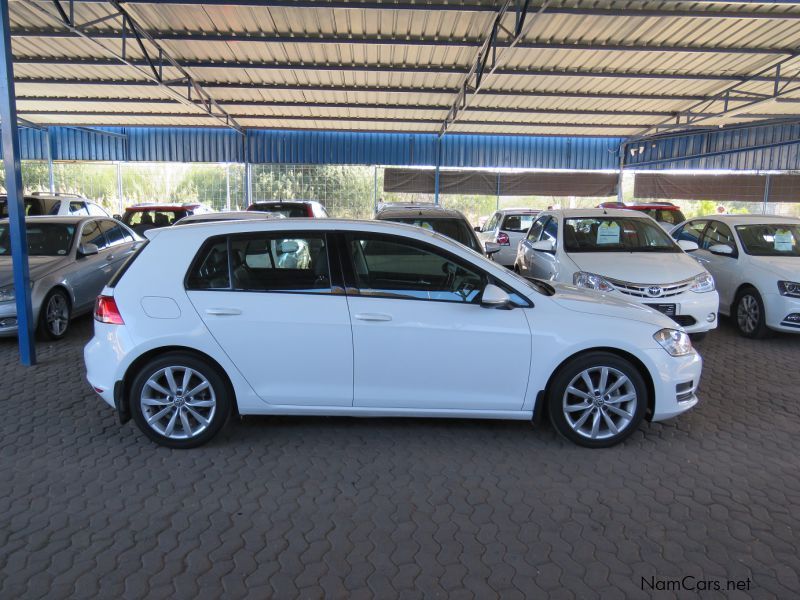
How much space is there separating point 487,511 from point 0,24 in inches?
254

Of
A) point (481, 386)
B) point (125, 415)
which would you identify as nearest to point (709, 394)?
point (481, 386)

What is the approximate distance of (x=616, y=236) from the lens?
8.27 meters

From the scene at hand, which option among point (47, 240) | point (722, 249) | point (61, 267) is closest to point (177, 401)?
point (61, 267)

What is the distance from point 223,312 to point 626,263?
16.9 feet

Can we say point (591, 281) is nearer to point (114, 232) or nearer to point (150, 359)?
point (150, 359)

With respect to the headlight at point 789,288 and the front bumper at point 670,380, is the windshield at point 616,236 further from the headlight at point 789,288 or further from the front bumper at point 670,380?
the front bumper at point 670,380

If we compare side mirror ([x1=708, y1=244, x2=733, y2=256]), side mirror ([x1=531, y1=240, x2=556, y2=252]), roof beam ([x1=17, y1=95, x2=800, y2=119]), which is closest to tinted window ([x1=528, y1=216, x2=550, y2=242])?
side mirror ([x1=531, y1=240, x2=556, y2=252])

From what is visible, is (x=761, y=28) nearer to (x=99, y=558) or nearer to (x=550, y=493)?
(x=550, y=493)

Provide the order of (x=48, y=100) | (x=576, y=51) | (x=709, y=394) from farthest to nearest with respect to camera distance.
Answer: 1. (x=48, y=100)
2. (x=576, y=51)
3. (x=709, y=394)

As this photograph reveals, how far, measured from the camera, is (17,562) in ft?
10.0

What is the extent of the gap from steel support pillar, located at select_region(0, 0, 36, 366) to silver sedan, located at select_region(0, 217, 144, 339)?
0.70 meters

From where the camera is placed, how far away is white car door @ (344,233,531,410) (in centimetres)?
417

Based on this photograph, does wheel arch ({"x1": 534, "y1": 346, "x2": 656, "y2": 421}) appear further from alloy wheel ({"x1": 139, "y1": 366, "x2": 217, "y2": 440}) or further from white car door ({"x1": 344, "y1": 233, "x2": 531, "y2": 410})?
alloy wheel ({"x1": 139, "y1": 366, "x2": 217, "y2": 440})

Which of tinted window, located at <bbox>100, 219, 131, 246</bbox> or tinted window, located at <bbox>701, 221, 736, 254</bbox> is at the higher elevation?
tinted window, located at <bbox>701, 221, 736, 254</bbox>
